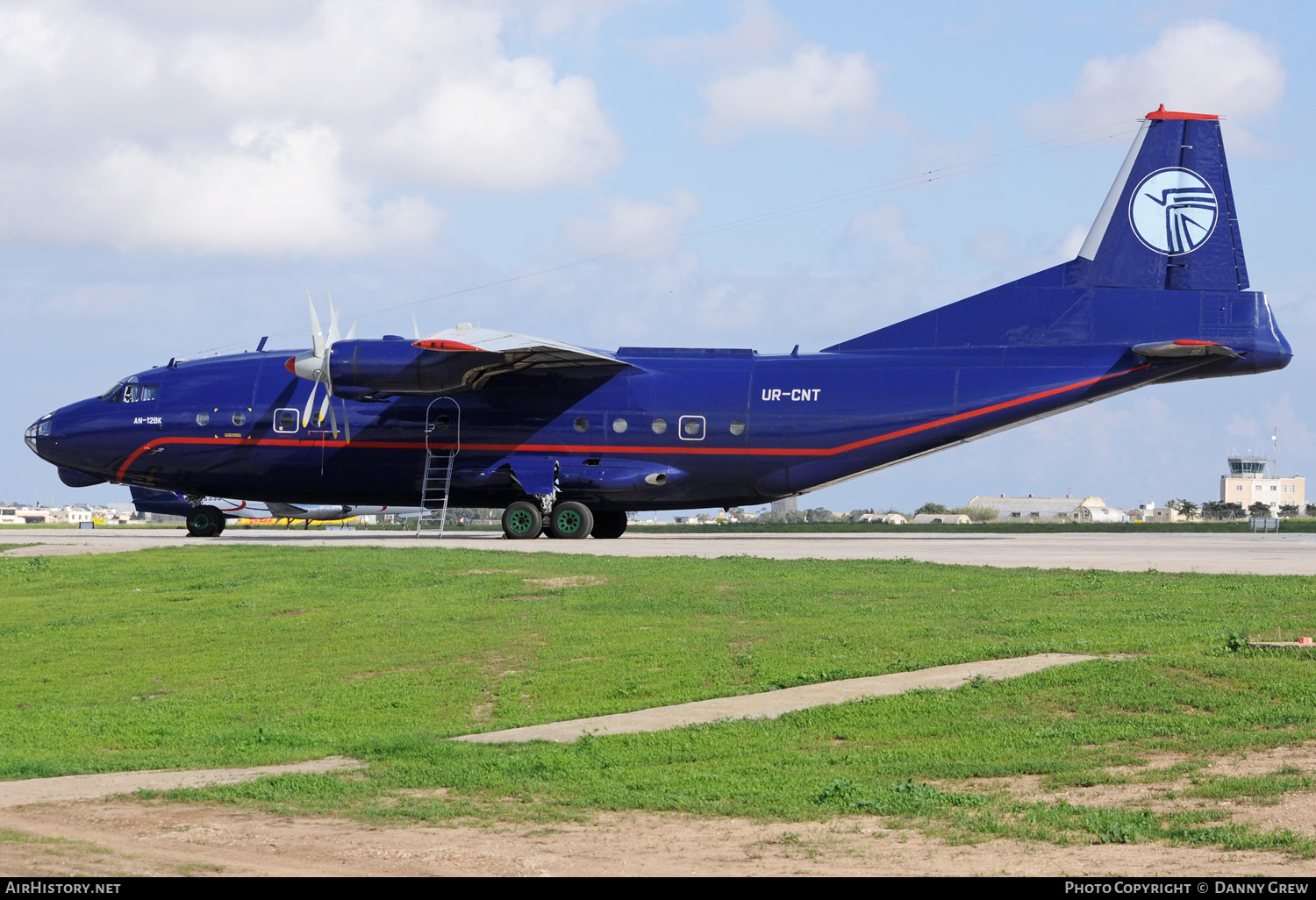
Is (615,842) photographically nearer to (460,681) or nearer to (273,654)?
(460,681)

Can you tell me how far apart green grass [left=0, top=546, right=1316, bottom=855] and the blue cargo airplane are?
26.3 feet

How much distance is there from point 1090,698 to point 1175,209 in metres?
23.5

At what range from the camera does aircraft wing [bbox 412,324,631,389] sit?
29.4 meters

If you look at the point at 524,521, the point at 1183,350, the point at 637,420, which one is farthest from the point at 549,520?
the point at 1183,350

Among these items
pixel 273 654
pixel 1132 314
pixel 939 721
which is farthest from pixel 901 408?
pixel 939 721

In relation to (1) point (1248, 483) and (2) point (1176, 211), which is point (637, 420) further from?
(1) point (1248, 483)

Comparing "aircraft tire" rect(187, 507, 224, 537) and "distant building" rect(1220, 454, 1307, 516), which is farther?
"distant building" rect(1220, 454, 1307, 516)

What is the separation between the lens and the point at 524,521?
32.7 m

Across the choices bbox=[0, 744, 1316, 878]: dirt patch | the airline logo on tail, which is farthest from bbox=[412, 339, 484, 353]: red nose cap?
bbox=[0, 744, 1316, 878]: dirt patch

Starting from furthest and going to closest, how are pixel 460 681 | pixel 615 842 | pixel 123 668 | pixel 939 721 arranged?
pixel 123 668 < pixel 460 681 < pixel 939 721 < pixel 615 842

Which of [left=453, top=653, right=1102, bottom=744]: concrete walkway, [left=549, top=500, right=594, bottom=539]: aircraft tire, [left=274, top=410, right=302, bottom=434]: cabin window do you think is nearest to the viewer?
[left=453, top=653, right=1102, bottom=744]: concrete walkway

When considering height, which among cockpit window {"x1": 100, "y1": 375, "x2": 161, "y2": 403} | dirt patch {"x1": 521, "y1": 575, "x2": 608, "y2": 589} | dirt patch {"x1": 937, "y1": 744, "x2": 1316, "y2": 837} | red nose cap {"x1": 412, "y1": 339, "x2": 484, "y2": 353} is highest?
red nose cap {"x1": 412, "y1": 339, "x2": 484, "y2": 353}

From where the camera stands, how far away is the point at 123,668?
54.2 ft

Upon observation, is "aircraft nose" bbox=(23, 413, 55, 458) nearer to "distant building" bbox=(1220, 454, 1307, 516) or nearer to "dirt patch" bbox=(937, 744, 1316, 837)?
"dirt patch" bbox=(937, 744, 1316, 837)
